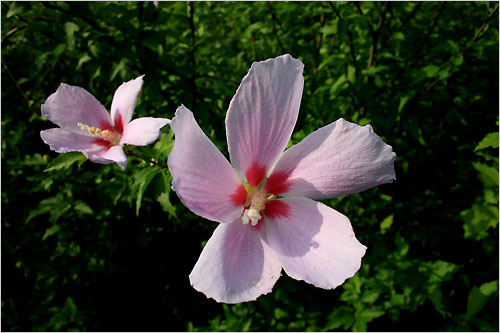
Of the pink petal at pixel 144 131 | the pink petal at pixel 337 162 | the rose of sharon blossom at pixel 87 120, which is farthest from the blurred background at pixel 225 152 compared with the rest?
the pink petal at pixel 337 162

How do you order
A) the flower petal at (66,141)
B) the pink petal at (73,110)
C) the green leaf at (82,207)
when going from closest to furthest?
the flower petal at (66,141)
the pink petal at (73,110)
the green leaf at (82,207)

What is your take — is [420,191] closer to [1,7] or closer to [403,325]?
[403,325]

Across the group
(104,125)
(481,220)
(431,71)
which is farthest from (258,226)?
(481,220)

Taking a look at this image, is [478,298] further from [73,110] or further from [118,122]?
[73,110]

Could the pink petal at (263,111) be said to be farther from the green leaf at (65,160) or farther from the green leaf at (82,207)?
the green leaf at (82,207)

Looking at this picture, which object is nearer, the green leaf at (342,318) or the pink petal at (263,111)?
the pink petal at (263,111)

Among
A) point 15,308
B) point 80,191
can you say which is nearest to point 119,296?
point 15,308

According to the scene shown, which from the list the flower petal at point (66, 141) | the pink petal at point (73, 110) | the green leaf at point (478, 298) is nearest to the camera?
the flower petal at point (66, 141)
